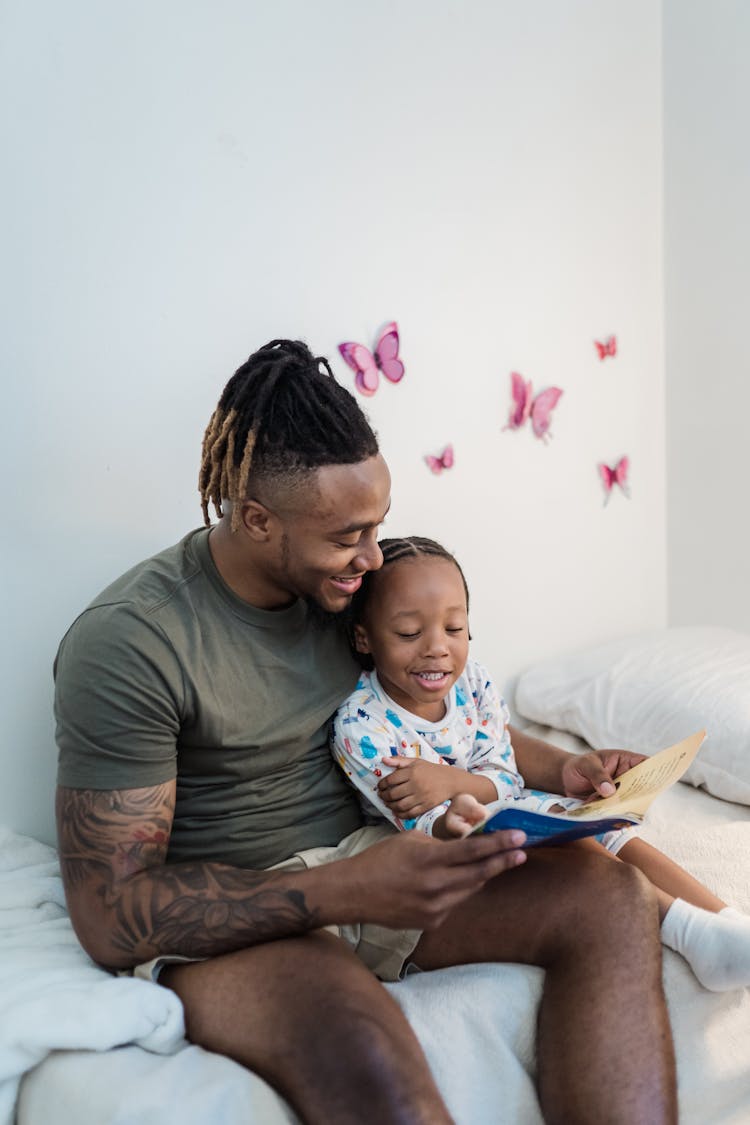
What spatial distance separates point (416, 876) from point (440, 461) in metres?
1.16

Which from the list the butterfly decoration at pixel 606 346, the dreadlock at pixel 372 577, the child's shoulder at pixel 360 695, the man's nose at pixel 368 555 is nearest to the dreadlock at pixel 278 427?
the man's nose at pixel 368 555

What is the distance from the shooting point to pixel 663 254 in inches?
105

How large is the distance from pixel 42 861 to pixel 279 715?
0.47m

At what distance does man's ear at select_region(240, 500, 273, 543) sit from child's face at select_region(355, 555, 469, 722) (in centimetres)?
26

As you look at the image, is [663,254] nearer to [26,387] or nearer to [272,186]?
[272,186]

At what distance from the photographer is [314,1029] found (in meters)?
1.14

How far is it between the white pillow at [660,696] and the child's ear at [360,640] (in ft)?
2.24

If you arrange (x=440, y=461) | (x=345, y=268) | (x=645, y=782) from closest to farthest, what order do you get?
(x=645, y=782), (x=345, y=268), (x=440, y=461)

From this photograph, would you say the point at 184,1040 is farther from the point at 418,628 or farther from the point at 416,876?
the point at 418,628

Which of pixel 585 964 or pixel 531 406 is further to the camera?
pixel 531 406

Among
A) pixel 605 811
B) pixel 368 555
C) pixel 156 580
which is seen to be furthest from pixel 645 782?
pixel 156 580

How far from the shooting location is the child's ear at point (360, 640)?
5.36 ft

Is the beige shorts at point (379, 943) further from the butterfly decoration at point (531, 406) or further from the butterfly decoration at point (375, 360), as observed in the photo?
the butterfly decoration at point (531, 406)

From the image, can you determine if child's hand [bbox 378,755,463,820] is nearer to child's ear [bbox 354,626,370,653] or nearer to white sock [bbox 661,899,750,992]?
child's ear [bbox 354,626,370,653]
